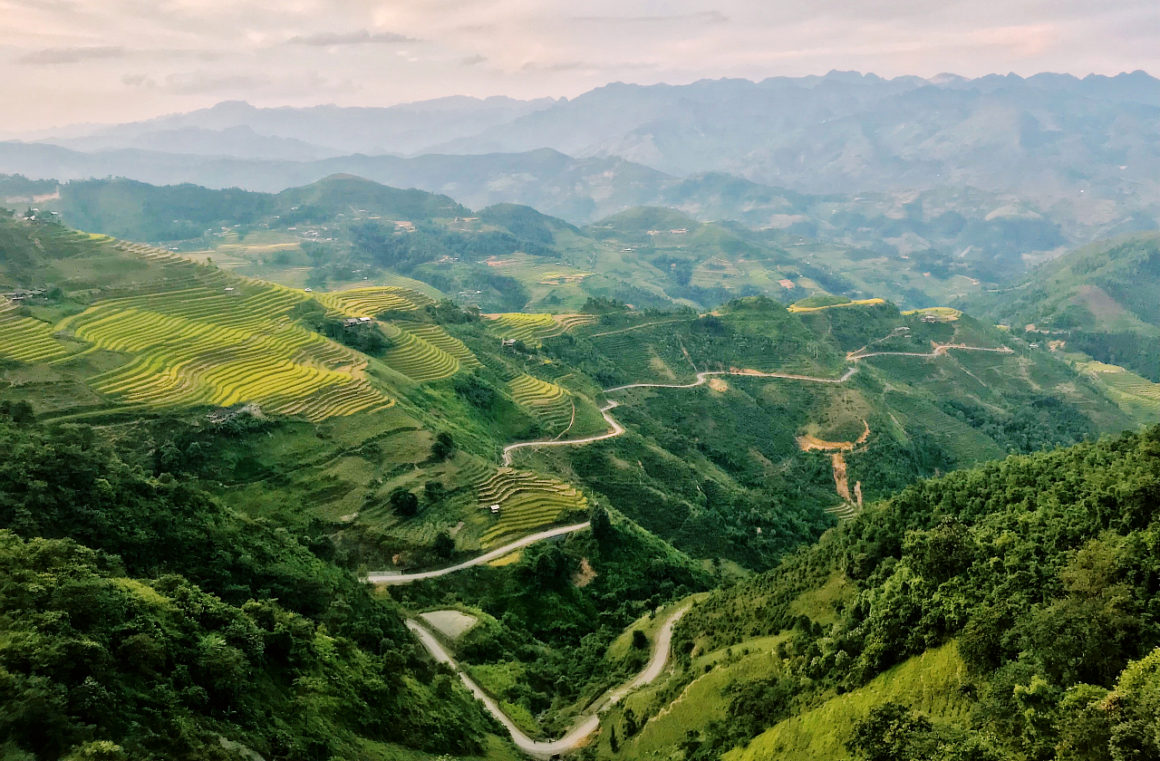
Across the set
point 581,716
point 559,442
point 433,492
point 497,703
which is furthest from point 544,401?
point 581,716

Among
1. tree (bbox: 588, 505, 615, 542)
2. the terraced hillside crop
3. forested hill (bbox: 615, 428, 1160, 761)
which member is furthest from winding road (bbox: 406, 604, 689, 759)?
the terraced hillside crop

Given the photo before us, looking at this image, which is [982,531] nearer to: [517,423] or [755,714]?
[755,714]

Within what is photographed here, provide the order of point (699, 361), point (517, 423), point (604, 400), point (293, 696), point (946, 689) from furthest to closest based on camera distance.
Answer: point (699, 361) < point (604, 400) < point (517, 423) < point (293, 696) < point (946, 689)

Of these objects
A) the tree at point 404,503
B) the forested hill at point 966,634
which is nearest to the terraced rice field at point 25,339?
the tree at point 404,503

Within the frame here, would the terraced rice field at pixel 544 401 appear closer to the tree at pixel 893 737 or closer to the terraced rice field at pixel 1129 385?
the tree at pixel 893 737

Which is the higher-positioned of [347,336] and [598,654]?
[347,336]

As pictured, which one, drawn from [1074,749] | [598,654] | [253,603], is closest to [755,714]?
[1074,749]

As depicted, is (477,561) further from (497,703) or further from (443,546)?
(497,703)

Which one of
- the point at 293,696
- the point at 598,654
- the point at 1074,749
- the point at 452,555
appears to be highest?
the point at 1074,749
